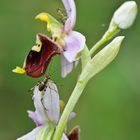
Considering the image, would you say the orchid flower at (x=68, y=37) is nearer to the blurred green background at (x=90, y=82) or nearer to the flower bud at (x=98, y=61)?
the flower bud at (x=98, y=61)

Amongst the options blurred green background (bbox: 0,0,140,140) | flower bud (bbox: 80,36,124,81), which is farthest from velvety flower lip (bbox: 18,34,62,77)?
blurred green background (bbox: 0,0,140,140)

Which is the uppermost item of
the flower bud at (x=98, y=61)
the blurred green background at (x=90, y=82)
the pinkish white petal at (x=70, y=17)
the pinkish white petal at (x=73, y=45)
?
the pinkish white petal at (x=70, y=17)

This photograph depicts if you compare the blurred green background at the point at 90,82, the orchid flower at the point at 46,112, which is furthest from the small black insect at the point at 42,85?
the blurred green background at the point at 90,82

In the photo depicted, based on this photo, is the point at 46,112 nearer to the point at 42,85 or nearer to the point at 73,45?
the point at 42,85

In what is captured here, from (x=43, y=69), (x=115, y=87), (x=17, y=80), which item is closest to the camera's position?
(x=43, y=69)

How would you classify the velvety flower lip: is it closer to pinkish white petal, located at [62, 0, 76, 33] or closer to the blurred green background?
pinkish white petal, located at [62, 0, 76, 33]

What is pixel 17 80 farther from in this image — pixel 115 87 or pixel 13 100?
pixel 115 87

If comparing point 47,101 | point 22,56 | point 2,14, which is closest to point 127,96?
point 22,56

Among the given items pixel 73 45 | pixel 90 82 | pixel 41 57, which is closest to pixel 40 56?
pixel 41 57
